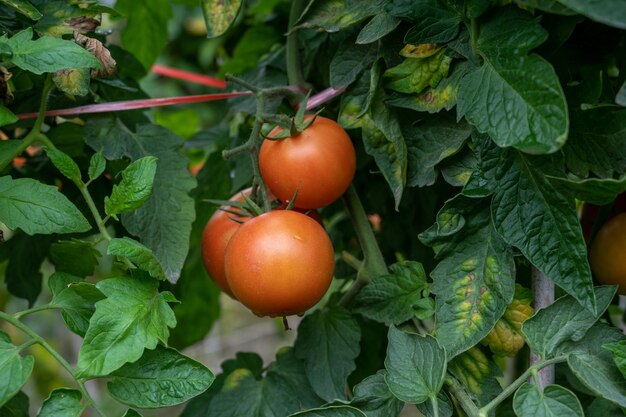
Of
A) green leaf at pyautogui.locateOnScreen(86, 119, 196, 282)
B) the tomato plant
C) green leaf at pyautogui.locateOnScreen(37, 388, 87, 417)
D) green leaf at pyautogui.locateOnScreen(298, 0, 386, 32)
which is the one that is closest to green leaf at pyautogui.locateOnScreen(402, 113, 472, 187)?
the tomato plant

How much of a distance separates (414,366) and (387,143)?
19 cm

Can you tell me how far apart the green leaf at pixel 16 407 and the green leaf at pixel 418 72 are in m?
0.43

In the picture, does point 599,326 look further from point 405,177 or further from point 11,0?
point 11,0

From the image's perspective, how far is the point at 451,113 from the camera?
633 mm

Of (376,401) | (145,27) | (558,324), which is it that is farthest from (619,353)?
(145,27)

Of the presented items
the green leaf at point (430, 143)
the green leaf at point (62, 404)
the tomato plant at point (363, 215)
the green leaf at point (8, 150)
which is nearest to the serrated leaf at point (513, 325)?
the tomato plant at point (363, 215)

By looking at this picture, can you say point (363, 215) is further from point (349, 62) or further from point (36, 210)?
point (36, 210)

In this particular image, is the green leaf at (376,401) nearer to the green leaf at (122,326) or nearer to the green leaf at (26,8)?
the green leaf at (122,326)

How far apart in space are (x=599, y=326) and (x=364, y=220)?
0.25m

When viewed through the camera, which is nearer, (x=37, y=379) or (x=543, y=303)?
(x=543, y=303)

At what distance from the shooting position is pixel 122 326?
0.54 metres

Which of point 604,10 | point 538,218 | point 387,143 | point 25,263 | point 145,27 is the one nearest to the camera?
point 604,10

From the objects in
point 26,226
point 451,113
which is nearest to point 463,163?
point 451,113

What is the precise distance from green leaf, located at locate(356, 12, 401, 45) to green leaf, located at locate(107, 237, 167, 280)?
9.6 inches
